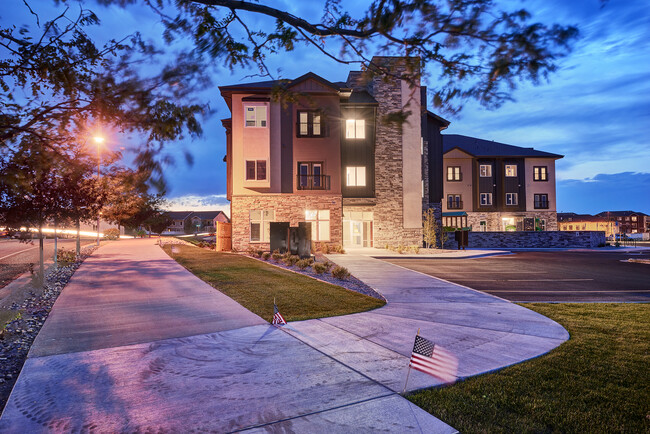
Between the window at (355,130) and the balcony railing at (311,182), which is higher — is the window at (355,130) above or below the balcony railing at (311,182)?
above

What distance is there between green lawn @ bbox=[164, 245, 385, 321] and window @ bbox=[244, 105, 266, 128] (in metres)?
13.3

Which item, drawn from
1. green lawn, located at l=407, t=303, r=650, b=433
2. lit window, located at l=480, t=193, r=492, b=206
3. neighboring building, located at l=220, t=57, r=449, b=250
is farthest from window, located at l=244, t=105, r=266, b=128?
lit window, located at l=480, t=193, r=492, b=206

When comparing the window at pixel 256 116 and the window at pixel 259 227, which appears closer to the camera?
the window at pixel 256 116

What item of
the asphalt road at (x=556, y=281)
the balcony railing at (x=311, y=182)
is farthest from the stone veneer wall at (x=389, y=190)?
the asphalt road at (x=556, y=281)

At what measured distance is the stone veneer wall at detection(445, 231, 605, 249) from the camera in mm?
35250

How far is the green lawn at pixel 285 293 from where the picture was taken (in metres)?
8.37

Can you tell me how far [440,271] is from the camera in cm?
1689

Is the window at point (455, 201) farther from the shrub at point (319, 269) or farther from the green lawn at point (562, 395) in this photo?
the green lawn at point (562, 395)

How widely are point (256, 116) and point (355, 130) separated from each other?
25.4 feet

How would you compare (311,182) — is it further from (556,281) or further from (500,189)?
(500,189)

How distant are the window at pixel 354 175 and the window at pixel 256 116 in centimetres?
737

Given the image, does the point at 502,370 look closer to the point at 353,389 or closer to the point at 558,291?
the point at 353,389

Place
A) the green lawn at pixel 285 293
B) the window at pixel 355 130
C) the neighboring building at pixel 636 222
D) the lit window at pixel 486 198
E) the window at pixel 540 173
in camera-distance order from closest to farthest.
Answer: the green lawn at pixel 285 293
the window at pixel 355 130
the lit window at pixel 486 198
the window at pixel 540 173
the neighboring building at pixel 636 222

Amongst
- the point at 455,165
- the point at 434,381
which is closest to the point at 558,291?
the point at 434,381
